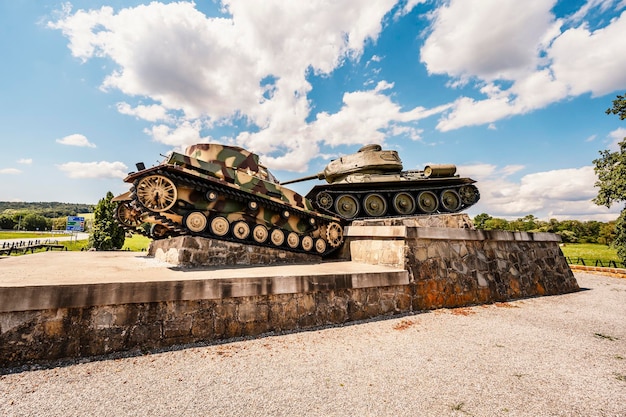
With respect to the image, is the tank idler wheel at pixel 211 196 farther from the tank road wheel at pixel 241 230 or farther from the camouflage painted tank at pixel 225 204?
the tank road wheel at pixel 241 230

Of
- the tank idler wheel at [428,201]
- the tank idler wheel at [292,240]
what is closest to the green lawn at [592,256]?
the tank idler wheel at [428,201]

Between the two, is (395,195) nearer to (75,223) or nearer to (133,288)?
(133,288)

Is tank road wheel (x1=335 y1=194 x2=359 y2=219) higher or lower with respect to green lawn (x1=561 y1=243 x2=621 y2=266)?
higher

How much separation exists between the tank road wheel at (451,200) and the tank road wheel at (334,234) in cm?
608

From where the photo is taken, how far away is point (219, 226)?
25.7 feet

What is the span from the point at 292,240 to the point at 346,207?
4416 mm

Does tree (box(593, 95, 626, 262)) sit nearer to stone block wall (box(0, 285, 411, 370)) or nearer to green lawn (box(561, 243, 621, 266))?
green lawn (box(561, 243, 621, 266))

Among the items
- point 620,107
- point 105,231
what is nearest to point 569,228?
point 620,107

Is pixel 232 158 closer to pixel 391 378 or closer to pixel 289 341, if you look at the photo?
pixel 289 341

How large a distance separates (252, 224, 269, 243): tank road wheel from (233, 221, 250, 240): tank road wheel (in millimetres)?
215

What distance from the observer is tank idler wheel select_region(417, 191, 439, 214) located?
13109 mm

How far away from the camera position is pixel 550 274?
9.34 meters

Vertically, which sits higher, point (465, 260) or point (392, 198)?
point (392, 198)

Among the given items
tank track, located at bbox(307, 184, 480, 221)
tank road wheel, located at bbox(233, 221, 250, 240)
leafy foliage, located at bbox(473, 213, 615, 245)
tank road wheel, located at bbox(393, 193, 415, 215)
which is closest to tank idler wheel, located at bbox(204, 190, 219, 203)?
tank road wheel, located at bbox(233, 221, 250, 240)
